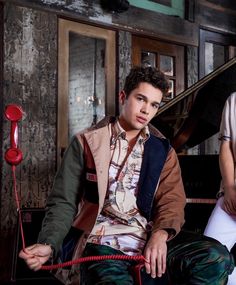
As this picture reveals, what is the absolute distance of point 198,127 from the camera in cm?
370

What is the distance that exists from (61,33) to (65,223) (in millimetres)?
3001

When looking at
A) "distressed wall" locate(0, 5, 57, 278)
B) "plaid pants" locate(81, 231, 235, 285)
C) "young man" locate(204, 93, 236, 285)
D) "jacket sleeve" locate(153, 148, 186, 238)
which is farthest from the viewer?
"distressed wall" locate(0, 5, 57, 278)

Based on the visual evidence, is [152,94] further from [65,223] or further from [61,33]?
[61,33]

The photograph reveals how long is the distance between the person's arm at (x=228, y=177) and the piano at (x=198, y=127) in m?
0.71

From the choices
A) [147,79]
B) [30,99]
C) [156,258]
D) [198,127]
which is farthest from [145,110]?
[30,99]

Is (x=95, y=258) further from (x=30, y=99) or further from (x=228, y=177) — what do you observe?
(x=30, y=99)

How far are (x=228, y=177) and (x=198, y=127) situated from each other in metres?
1.33

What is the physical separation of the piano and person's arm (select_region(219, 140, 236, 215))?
709 mm

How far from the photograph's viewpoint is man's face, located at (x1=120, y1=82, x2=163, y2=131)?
6.51 ft

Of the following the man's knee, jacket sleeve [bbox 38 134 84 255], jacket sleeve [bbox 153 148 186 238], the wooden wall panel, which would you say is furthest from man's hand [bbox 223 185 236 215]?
the wooden wall panel

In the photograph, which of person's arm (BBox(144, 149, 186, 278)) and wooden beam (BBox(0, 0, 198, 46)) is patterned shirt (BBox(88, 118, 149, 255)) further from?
wooden beam (BBox(0, 0, 198, 46))

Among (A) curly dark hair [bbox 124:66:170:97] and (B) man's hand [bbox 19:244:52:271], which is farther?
(A) curly dark hair [bbox 124:66:170:97]

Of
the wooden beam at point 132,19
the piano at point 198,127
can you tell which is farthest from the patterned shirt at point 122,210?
the wooden beam at point 132,19

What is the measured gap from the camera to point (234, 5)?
19.6 feet
